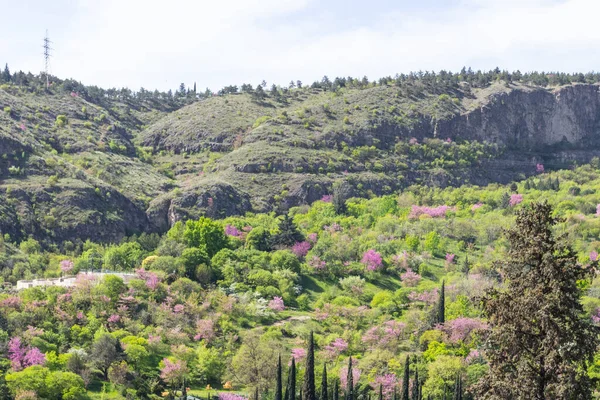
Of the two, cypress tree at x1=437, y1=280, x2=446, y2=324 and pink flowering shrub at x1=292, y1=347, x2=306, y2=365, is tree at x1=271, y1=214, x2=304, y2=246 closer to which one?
cypress tree at x1=437, y1=280, x2=446, y2=324

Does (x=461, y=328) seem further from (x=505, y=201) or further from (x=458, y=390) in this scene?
(x=505, y=201)

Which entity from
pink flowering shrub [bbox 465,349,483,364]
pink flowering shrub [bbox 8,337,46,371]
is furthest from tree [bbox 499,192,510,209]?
pink flowering shrub [bbox 8,337,46,371]

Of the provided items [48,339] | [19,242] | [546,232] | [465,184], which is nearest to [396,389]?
[48,339]

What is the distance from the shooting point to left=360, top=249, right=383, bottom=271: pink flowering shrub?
114 metres

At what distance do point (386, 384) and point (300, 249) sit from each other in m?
47.3

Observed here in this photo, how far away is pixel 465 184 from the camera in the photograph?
17738 cm

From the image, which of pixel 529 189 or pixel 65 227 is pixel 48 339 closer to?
pixel 65 227

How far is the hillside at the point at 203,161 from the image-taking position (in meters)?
137

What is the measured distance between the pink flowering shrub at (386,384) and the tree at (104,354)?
26.7m

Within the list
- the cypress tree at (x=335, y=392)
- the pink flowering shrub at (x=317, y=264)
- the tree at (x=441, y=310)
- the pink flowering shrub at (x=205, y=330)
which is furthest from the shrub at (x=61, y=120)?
the cypress tree at (x=335, y=392)

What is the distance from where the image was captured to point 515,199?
A: 15012cm

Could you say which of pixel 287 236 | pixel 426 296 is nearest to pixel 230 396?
pixel 426 296

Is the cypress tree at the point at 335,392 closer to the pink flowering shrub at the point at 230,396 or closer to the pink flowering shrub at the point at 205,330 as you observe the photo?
the pink flowering shrub at the point at 230,396

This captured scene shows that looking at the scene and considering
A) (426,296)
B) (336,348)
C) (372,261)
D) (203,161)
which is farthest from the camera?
(203,161)
